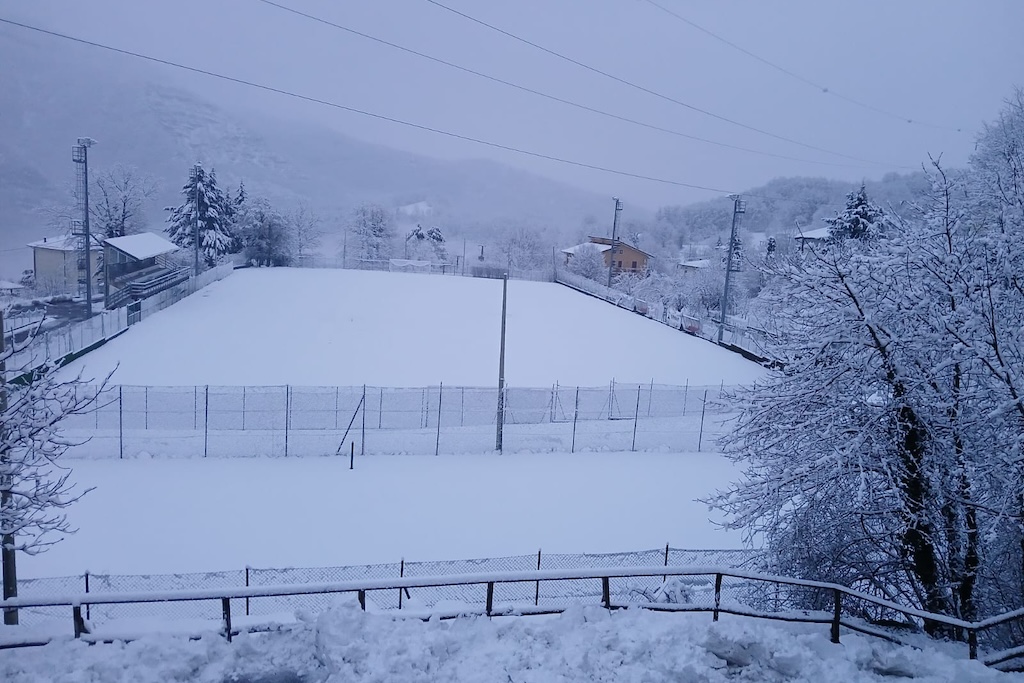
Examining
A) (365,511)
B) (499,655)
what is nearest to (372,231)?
(365,511)

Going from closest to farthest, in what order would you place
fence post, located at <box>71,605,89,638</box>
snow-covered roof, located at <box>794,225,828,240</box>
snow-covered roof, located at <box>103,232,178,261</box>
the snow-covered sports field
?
fence post, located at <box>71,605,89,638</box> → snow-covered roof, located at <box>794,225,828,240</box> → the snow-covered sports field → snow-covered roof, located at <box>103,232,178,261</box>

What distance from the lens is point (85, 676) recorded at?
535 cm

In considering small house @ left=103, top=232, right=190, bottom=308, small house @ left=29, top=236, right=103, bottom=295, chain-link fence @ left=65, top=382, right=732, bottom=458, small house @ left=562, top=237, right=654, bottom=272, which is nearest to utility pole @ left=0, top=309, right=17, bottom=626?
chain-link fence @ left=65, top=382, right=732, bottom=458

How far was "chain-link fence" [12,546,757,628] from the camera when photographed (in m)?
9.15

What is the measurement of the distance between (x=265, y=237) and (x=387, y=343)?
31.2 m

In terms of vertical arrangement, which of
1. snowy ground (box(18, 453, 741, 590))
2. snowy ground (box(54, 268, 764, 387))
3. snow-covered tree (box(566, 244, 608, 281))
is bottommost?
snowy ground (box(18, 453, 741, 590))

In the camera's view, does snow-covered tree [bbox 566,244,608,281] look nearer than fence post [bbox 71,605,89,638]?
No

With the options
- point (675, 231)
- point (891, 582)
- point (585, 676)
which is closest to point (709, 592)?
point (891, 582)

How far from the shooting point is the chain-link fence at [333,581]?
9148mm

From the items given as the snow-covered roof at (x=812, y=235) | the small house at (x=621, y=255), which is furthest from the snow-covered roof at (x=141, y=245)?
the small house at (x=621, y=255)

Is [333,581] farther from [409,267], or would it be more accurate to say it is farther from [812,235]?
[409,267]

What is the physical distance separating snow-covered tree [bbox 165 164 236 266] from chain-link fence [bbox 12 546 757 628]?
53276 mm

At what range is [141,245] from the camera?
A: 42.8m

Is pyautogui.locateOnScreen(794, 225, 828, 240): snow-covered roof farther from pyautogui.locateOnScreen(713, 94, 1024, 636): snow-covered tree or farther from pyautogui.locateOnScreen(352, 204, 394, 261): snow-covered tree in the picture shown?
pyautogui.locateOnScreen(352, 204, 394, 261): snow-covered tree
